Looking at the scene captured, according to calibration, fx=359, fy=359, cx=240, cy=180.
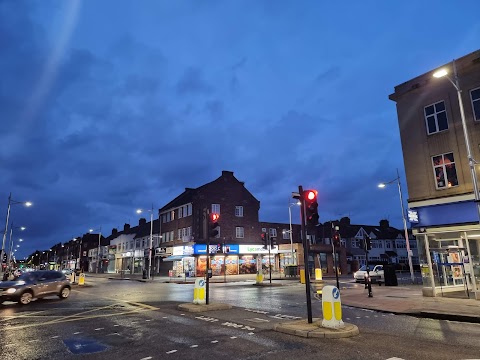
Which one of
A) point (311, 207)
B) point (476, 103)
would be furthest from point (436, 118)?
point (311, 207)

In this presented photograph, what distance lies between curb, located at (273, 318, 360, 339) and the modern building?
36.3 ft

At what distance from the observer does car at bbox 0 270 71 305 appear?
1767 centimetres

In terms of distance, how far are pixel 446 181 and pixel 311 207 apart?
39.6 ft

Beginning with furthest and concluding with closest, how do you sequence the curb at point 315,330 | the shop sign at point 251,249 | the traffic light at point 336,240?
the shop sign at point 251,249 < the traffic light at point 336,240 < the curb at point 315,330

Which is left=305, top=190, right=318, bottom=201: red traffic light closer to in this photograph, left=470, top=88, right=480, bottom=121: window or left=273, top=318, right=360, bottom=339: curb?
Answer: left=273, top=318, right=360, bottom=339: curb

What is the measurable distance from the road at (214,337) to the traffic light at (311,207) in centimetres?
334

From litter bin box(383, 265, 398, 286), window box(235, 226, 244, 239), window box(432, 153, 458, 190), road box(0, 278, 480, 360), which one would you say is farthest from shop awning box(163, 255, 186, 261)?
window box(432, 153, 458, 190)

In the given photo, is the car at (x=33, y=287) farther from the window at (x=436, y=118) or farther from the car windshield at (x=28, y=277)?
the window at (x=436, y=118)

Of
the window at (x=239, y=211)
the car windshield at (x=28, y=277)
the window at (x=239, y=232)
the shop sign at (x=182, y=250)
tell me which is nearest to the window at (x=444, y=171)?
the car windshield at (x=28, y=277)

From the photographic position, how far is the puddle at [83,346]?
8.06 metres

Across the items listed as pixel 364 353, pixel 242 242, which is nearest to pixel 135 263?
pixel 242 242

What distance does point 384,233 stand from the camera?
266ft

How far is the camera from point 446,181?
19.1 m

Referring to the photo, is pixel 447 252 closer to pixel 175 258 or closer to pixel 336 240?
pixel 336 240
